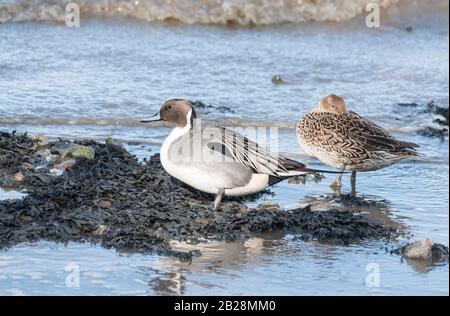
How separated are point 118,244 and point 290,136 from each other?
3862 mm

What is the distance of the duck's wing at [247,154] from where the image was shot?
22.0 ft

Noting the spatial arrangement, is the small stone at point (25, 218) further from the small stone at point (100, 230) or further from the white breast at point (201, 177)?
the white breast at point (201, 177)

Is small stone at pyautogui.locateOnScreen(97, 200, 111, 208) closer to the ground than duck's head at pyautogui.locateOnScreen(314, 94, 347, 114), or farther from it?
closer to the ground

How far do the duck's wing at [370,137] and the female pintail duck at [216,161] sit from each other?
1082mm

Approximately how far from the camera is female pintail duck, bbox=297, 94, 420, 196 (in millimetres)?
7734

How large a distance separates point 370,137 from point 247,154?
5.02 ft

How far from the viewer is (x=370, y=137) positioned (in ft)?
25.8

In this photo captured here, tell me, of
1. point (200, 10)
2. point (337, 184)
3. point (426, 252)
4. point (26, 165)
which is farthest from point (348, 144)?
point (200, 10)

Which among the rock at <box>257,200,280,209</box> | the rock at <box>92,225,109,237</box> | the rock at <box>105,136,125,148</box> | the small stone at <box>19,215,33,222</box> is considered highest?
the rock at <box>105,136,125,148</box>

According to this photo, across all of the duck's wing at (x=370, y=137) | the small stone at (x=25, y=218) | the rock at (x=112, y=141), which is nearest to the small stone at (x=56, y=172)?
the rock at (x=112, y=141)

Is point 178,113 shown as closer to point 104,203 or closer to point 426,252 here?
point 104,203

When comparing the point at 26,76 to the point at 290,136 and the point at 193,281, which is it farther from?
the point at 193,281

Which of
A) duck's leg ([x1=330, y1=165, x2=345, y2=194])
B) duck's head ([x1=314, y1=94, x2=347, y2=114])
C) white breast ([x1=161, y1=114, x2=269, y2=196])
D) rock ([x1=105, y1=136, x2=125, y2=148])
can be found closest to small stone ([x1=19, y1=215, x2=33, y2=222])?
white breast ([x1=161, y1=114, x2=269, y2=196])

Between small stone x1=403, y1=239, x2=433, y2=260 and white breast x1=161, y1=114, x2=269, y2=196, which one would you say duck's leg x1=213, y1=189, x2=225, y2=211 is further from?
small stone x1=403, y1=239, x2=433, y2=260
